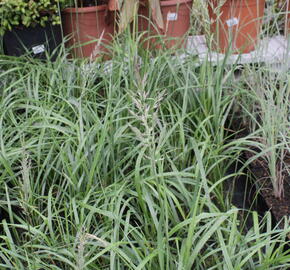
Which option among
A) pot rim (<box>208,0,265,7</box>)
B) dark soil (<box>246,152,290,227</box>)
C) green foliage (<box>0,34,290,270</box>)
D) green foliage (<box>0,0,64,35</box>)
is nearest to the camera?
green foliage (<box>0,34,290,270</box>)

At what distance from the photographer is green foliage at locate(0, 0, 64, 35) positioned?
2.02 m

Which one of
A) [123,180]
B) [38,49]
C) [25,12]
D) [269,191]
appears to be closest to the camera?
[123,180]

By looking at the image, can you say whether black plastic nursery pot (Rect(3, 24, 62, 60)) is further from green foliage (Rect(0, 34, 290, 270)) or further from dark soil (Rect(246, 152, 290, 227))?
dark soil (Rect(246, 152, 290, 227))

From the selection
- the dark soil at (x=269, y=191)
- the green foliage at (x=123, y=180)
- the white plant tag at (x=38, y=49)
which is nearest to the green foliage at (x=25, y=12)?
the white plant tag at (x=38, y=49)

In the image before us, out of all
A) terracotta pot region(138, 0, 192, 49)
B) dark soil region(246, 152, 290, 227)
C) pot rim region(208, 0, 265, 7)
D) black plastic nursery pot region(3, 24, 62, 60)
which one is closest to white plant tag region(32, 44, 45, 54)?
black plastic nursery pot region(3, 24, 62, 60)

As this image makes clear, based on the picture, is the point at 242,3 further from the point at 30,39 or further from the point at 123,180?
the point at 123,180

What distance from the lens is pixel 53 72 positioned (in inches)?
69.1

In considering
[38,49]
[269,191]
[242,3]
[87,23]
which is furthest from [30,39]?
[269,191]

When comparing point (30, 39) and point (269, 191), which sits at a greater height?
point (30, 39)

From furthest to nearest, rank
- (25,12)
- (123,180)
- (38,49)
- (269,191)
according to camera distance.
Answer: (38,49) → (25,12) → (269,191) → (123,180)

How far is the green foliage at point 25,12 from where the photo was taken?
2016mm

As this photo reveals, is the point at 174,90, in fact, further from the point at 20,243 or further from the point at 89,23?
the point at 20,243

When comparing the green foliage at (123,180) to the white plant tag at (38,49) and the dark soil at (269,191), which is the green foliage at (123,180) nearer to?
the dark soil at (269,191)

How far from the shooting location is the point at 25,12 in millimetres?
2043
